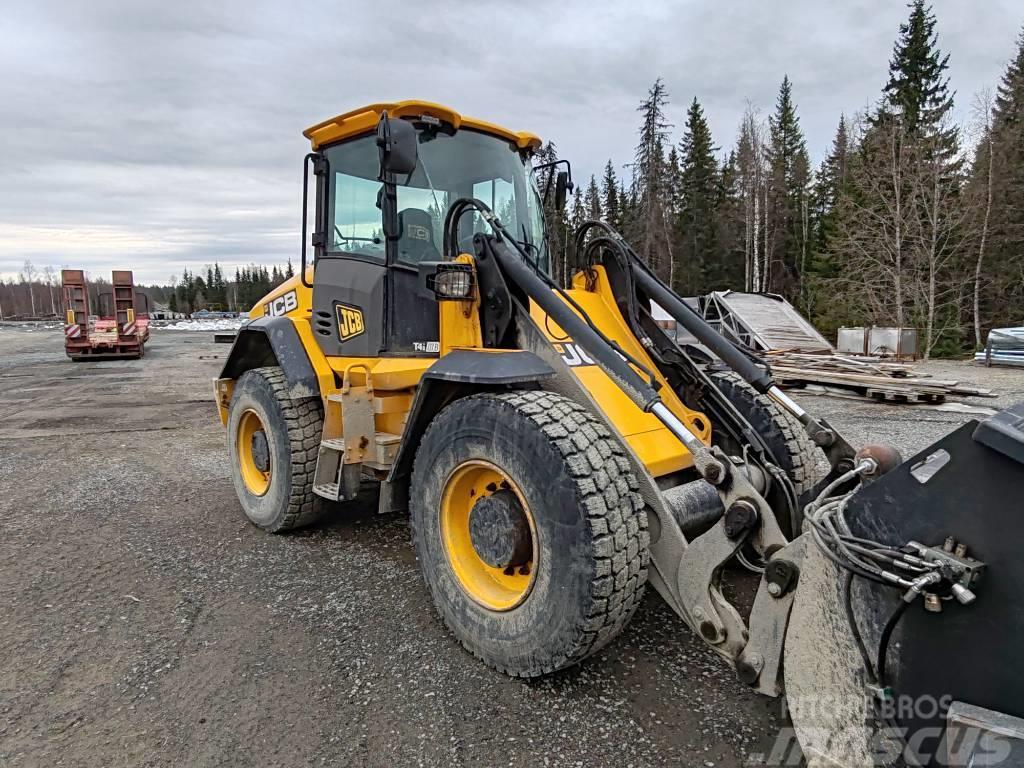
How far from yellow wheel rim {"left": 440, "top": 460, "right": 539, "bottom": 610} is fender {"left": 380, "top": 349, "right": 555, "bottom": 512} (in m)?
0.38

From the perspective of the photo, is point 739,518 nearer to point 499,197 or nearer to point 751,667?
point 751,667

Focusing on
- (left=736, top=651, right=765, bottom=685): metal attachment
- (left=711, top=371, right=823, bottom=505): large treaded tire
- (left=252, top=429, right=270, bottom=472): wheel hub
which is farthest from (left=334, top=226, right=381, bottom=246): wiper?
(left=736, top=651, right=765, bottom=685): metal attachment

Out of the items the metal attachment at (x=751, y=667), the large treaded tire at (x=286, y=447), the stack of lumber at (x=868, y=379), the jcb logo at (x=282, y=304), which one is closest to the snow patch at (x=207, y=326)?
the stack of lumber at (x=868, y=379)

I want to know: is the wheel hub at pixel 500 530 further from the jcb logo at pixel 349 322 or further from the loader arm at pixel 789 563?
the jcb logo at pixel 349 322

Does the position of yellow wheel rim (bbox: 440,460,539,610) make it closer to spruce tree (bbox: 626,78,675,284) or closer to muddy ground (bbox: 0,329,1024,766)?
muddy ground (bbox: 0,329,1024,766)

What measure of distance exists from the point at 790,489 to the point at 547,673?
4.73ft

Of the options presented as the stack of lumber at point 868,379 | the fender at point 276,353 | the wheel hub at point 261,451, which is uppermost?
the fender at point 276,353

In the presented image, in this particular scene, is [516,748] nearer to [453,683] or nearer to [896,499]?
[453,683]

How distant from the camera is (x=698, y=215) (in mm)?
38969

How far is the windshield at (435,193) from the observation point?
3.68 meters

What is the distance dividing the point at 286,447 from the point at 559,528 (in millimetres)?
2464

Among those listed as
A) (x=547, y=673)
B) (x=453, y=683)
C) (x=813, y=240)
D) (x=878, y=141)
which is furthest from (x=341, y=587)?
(x=813, y=240)

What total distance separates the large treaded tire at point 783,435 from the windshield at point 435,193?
1.53 m

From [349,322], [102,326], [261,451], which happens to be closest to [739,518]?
[349,322]
